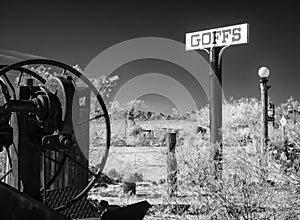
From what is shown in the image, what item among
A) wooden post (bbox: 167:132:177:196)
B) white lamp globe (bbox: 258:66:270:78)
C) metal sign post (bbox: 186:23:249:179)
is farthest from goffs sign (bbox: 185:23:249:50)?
white lamp globe (bbox: 258:66:270:78)

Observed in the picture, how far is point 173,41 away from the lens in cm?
835

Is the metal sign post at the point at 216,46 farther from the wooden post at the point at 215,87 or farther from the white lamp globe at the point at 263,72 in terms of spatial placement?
the white lamp globe at the point at 263,72

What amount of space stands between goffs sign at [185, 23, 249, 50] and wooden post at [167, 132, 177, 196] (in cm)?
198

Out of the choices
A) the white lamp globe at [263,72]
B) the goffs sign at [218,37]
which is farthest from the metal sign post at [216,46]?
the white lamp globe at [263,72]

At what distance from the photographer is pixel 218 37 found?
6.95m

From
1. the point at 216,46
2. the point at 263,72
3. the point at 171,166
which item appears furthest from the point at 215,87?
the point at 263,72

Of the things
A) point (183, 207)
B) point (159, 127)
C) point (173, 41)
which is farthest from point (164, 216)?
point (159, 127)

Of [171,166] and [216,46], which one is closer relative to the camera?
[171,166]

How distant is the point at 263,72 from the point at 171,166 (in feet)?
16.1

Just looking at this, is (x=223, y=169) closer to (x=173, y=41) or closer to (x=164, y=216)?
(x=164, y=216)

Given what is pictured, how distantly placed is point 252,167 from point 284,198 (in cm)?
40

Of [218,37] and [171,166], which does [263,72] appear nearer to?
[218,37]

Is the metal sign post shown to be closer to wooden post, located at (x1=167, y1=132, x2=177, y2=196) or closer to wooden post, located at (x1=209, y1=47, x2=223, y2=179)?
wooden post, located at (x1=209, y1=47, x2=223, y2=179)

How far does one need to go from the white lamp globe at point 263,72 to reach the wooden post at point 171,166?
4.31m
